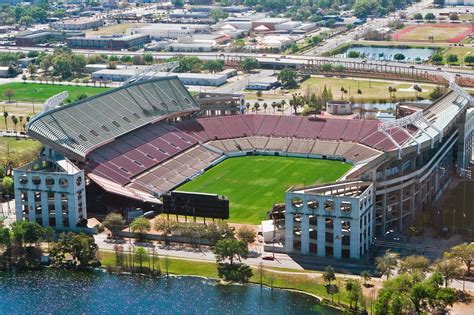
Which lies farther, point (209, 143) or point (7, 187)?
point (209, 143)

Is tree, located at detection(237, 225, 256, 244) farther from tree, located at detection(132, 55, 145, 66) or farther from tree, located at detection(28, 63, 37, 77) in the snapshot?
tree, located at detection(28, 63, 37, 77)

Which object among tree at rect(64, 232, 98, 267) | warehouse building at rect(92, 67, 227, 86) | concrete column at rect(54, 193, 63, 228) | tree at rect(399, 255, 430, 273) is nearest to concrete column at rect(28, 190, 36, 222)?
concrete column at rect(54, 193, 63, 228)

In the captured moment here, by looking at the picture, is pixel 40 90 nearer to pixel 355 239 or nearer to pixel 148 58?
pixel 148 58

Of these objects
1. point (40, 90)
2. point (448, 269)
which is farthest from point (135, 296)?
point (40, 90)

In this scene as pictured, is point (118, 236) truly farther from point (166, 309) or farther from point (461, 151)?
point (461, 151)

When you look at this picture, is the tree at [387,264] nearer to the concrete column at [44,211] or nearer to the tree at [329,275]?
the tree at [329,275]

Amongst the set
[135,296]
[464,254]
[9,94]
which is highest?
[9,94]
